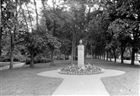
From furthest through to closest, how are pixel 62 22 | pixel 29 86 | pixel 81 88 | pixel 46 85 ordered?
pixel 62 22 < pixel 46 85 < pixel 29 86 < pixel 81 88

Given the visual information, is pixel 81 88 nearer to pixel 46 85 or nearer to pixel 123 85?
pixel 46 85

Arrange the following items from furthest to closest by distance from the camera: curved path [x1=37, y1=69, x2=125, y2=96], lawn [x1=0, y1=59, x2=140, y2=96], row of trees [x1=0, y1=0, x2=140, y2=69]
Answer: row of trees [x1=0, y1=0, x2=140, y2=69]
lawn [x1=0, y1=59, x2=140, y2=96]
curved path [x1=37, y1=69, x2=125, y2=96]

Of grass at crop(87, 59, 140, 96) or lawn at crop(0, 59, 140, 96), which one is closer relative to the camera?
grass at crop(87, 59, 140, 96)

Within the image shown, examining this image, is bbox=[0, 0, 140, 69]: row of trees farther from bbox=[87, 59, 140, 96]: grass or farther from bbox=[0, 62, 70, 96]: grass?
bbox=[87, 59, 140, 96]: grass

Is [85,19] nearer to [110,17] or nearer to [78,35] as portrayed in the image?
[78,35]

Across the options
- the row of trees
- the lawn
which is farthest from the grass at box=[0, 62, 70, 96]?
the row of trees

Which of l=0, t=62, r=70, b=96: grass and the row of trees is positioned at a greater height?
the row of trees

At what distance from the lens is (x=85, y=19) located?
26328 millimetres

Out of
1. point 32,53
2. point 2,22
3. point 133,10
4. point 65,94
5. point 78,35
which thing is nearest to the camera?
point 65,94

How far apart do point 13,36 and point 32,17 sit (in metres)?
3.89

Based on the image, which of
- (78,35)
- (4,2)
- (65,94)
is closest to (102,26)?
(78,35)

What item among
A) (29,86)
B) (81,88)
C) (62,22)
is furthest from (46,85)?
(62,22)

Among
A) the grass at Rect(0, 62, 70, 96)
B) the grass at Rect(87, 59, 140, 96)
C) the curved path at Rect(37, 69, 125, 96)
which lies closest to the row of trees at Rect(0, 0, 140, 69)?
the grass at Rect(0, 62, 70, 96)

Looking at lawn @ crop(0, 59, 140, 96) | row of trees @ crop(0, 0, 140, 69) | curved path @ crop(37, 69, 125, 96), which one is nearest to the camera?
curved path @ crop(37, 69, 125, 96)
